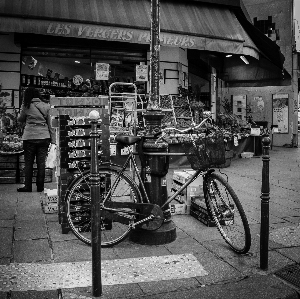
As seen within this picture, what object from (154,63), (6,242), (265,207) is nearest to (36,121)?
(6,242)

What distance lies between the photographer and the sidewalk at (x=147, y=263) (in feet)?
11.5

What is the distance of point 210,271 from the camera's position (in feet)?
13.0

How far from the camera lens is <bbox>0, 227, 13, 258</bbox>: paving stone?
4.34m

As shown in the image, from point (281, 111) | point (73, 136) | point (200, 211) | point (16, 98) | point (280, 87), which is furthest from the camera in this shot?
point (280, 87)

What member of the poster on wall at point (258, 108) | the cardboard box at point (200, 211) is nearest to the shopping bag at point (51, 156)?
the cardboard box at point (200, 211)

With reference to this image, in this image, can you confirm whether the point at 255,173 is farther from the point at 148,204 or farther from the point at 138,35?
the point at 148,204

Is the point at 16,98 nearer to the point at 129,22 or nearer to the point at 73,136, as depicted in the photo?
the point at 129,22

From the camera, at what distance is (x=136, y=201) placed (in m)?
4.72

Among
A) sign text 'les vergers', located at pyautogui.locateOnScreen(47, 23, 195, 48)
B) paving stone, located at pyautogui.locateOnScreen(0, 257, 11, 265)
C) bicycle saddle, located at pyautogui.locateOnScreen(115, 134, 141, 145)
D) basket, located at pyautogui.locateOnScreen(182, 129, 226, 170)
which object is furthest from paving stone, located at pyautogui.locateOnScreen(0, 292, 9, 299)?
sign text 'les vergers', located at pyautogui.locateOnScreen(47, 23, 195, 48)

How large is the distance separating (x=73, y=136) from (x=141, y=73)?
778 centimetres

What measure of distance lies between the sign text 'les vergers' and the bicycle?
6.11m

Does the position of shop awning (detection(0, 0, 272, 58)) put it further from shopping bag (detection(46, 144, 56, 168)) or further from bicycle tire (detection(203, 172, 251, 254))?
bicycle tire (detection(203, 172, 251, 254))

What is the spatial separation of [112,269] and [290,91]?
54.9 ft

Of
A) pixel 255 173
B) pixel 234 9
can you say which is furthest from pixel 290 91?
pixel 255 173
